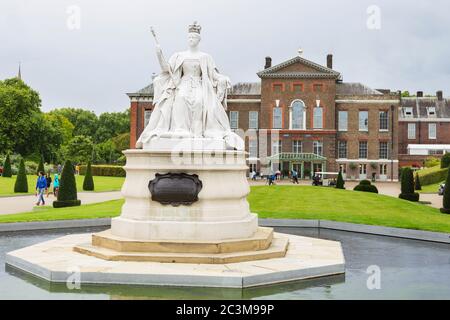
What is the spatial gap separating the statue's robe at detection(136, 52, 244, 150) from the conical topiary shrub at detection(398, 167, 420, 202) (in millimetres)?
20348

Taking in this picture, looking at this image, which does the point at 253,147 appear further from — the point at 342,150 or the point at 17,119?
the point at 17,119

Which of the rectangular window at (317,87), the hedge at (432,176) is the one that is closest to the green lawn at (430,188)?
the hedge at (432,176)

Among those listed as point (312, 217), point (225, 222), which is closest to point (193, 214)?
point (225, 222)

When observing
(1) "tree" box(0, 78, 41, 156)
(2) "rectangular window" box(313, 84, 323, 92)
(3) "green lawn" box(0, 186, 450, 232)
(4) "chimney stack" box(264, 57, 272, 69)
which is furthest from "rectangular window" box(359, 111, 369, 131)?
(1) "tree" box(0, 78, 41, 156)

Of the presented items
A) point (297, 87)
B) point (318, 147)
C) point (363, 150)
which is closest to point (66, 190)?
point (318, 147)

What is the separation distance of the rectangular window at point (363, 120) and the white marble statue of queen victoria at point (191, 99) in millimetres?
50519

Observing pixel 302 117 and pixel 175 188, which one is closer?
pixel 175 188

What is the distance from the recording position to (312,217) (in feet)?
53.7

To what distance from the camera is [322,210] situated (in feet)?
63.2

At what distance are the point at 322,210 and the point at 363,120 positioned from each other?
137 ft

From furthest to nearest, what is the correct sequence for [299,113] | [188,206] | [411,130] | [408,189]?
[411,130], [299,113], [408,189], [188,206]

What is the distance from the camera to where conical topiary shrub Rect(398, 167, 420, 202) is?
91.8 feet

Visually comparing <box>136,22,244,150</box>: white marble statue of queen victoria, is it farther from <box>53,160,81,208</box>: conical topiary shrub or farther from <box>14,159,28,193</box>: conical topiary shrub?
<box>14,159,28,193</box>: conical topiary shrub

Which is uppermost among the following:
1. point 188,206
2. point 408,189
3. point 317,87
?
point 317,87
